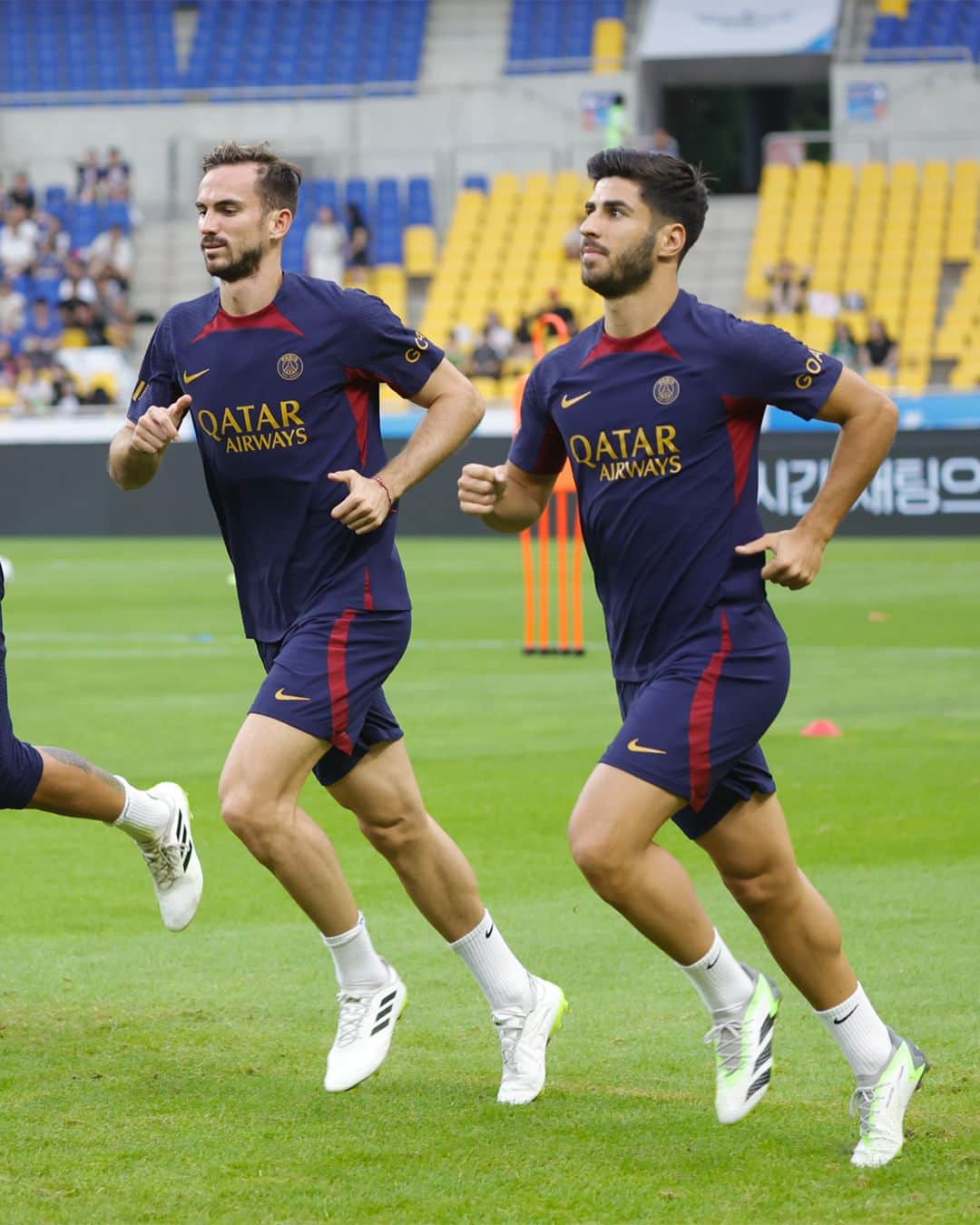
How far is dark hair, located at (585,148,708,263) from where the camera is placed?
4.97 meters

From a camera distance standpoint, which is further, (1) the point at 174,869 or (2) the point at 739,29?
(2) the point at 739,29

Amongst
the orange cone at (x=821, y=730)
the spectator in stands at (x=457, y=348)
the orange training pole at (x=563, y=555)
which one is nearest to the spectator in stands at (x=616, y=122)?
the spectator in stands at (x=457, y=348)

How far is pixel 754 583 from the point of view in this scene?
16.3 feet

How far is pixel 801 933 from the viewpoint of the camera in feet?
16.1

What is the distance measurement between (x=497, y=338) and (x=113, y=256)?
28.1 ft

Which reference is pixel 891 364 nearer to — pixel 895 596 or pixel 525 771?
pixel 895 596

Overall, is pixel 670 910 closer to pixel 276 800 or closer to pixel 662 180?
pixel 276 800

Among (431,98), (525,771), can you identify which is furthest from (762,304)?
(525,771)

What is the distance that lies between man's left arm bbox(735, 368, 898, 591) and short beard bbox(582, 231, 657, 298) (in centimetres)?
53

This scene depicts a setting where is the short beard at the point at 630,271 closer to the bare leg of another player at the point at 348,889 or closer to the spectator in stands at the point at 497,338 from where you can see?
the bare leg of another player at the point at 348,889

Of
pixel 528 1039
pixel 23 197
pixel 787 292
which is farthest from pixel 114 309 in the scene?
pixel 528 1039

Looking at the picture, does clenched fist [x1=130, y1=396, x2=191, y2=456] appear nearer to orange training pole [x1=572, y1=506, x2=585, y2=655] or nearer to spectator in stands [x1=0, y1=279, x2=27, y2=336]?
orange training pole [x1=572, y1=506, x2=585, y2=655]

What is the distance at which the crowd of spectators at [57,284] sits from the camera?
108 ft

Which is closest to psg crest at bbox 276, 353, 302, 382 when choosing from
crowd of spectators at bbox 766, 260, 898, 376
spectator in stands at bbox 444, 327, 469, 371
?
crowd of spectators at bbox 766, 260, 898, 376
